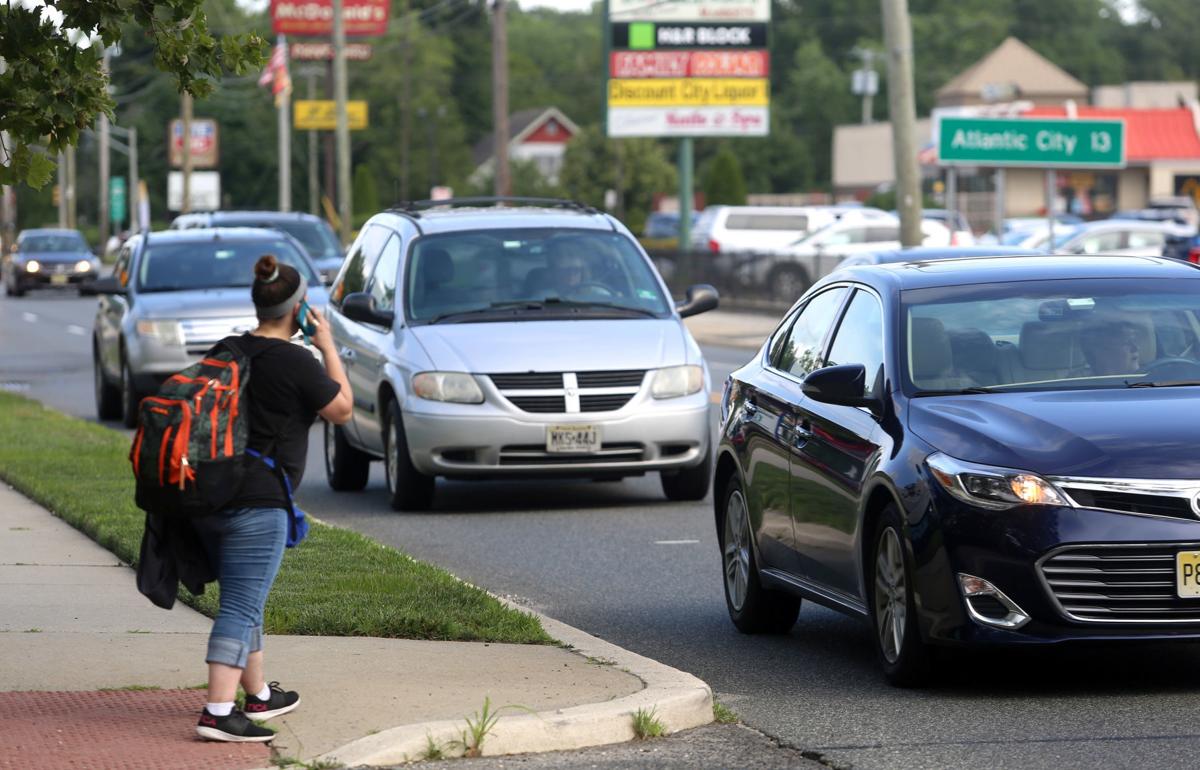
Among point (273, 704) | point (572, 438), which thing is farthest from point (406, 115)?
point (273, 704)

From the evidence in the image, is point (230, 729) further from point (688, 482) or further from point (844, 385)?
point (688, 482)

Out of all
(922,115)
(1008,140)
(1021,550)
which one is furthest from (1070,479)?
(922,115)

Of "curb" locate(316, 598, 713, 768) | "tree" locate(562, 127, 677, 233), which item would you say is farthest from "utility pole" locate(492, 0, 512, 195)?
"tree" locate(562, 127, 677, 233)

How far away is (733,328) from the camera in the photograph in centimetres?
Answer: 4003

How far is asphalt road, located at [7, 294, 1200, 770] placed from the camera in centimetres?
695

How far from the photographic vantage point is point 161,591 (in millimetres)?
6641

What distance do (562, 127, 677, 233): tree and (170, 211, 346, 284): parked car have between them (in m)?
80.3

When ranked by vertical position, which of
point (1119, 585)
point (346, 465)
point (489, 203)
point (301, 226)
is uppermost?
point (489, 203)

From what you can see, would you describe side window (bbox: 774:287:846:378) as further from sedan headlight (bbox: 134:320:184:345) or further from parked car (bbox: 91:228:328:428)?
sedan headlight (bbox: 134:320:184:345)

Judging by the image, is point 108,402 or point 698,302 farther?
point 108,402

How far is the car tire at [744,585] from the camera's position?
9391 mm

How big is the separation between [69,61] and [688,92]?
47083 millimetres

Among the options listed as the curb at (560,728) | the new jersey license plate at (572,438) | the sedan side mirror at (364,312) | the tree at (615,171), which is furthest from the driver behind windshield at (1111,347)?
the tree at (615,171)

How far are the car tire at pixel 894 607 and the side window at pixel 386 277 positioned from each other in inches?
280
